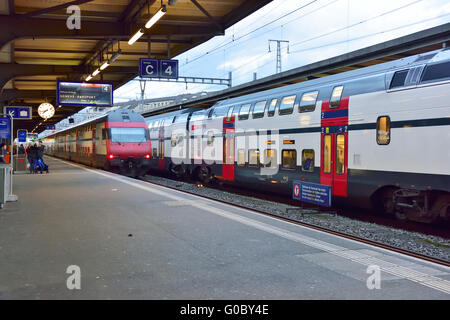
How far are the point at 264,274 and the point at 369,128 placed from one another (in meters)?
6.00

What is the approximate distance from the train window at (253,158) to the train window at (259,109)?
1159mm

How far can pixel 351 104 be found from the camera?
1041cm

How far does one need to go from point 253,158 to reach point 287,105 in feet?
8.23

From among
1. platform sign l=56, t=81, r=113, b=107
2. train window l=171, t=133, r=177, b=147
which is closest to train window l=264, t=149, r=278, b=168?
train window l=171, t=133, r=177, b=147

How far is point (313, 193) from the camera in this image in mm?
10367

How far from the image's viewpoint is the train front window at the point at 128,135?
21.5 m

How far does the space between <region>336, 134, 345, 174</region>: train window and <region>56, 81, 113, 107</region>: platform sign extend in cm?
1215

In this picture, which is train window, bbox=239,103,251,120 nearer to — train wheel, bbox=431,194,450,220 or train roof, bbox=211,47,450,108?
train roof, bbox=211,47,450,108

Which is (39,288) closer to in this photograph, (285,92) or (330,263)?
(330,263)

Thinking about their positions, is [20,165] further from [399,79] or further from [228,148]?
[399,79]

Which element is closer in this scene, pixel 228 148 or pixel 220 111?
pixel 228 148

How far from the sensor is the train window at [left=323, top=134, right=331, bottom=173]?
11.1 m

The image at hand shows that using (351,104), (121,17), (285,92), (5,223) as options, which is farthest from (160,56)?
(5,223)

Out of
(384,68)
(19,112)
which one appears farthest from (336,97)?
(19,112)
